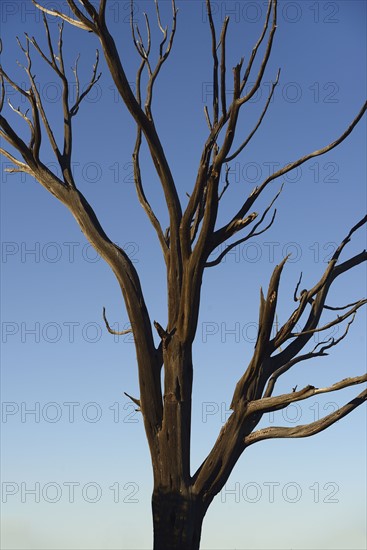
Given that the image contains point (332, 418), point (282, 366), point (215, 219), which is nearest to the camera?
point (332, 418)

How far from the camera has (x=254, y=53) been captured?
20.1 feet

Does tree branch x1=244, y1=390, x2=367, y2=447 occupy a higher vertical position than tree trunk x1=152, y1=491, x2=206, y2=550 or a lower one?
higher

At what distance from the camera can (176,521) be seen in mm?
5758

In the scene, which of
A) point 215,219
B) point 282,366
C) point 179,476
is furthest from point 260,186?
point 179,476

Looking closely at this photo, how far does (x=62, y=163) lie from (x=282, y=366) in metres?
2.41

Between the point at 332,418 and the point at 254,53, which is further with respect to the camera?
the point at 254,53

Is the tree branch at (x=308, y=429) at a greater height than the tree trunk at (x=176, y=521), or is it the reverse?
the tree branch at (x=308, y=429)

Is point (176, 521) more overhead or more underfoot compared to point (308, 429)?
more underfoot

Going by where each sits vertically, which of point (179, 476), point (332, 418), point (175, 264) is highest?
point (175, 264)

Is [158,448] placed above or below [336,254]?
below

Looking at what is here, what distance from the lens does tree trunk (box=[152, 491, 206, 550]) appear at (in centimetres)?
573

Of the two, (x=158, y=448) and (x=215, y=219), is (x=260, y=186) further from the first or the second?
(x=158, y=448)

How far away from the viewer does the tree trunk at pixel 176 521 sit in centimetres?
573

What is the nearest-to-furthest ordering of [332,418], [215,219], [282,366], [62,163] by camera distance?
[332,418], [215,219], [282,366], [62,163]
